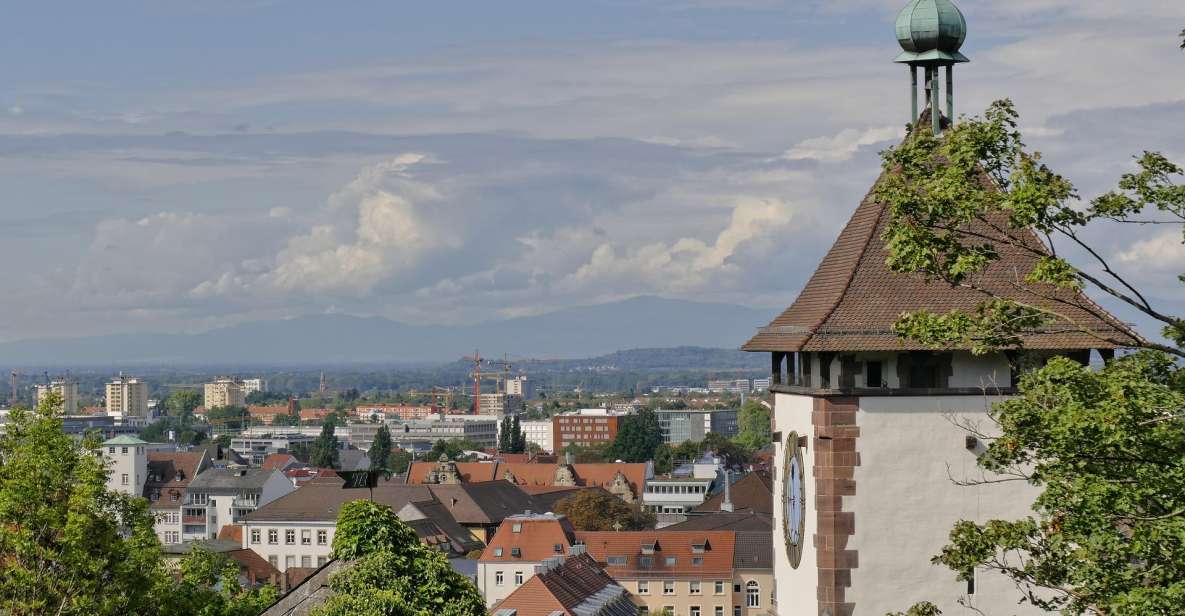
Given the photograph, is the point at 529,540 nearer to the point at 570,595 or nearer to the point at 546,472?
the point at 570,595

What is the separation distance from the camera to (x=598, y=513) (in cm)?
13150

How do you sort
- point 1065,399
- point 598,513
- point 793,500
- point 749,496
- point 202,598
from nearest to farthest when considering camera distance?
1. point 1065,399
2. point 793,500
3. point 202,598
4. point 749,496
5. point 598,513

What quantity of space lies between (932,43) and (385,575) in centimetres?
1008

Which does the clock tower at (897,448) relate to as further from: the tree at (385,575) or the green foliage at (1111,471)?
the tree at (385,575)

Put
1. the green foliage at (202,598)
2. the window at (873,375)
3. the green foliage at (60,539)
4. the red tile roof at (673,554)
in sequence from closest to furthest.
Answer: the window at (873,375), the green foliage at (60,539), the green foliage at (202,598), the red tile roof at (673,554)

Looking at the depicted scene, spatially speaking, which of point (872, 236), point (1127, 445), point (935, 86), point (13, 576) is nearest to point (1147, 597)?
point (1127, 445)

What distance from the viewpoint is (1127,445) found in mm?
14320

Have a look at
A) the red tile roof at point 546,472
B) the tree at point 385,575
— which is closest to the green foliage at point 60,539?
the tree at point 385,575

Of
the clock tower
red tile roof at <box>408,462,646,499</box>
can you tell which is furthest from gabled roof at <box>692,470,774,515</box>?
the clock tower

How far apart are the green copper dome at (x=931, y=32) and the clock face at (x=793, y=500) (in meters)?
4.66

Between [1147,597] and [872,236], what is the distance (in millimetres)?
6991

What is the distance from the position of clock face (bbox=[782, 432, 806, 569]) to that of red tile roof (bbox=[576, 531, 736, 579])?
77.4 metres

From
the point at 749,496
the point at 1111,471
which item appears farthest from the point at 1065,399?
the point at 749,496

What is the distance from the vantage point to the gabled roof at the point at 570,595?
224 feet
